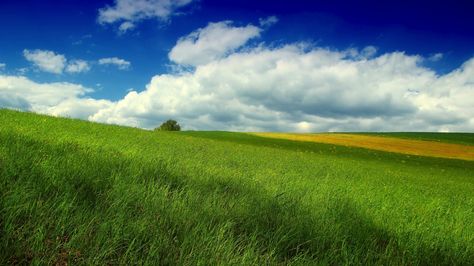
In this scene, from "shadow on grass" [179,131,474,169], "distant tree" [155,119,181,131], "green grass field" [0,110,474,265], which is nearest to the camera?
"green grass field" [0,110,474,265]

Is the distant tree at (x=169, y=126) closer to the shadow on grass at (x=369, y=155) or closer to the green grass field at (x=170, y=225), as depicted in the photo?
the shadow on grass at (x=369, y=155)

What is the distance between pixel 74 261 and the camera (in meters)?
2.97

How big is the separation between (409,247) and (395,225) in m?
1.48

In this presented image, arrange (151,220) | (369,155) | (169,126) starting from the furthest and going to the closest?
(169,126), (369,155), (151,220)

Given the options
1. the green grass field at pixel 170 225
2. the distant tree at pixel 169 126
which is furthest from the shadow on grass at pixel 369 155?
the distant tree at pixel 169 126

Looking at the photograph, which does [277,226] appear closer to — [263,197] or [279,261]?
[279,261]

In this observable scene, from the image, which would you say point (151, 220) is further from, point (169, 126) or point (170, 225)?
point (169, 126)

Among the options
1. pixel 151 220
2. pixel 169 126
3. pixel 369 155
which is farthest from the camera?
pixel 169 126

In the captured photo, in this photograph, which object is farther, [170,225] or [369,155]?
[369,155]

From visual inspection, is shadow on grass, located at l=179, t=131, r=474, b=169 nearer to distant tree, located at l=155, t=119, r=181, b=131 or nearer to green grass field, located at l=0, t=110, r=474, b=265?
green grass field, located at l=0, t=110, r=474, b=265

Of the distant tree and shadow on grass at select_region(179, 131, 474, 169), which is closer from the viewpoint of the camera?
shadow on grass at select_region(179, 131, 474, 169)

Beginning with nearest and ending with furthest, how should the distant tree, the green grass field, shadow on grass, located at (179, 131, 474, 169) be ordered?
the green grass field < shadow on grass, located at (179, 131, 474, 169) < the distant tree

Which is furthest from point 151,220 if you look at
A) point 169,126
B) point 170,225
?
point 169,126

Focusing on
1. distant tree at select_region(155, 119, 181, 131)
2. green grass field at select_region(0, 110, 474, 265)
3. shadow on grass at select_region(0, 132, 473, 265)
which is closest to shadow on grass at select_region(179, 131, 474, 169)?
green grass field at select_region(0, 110, 474, 265)
